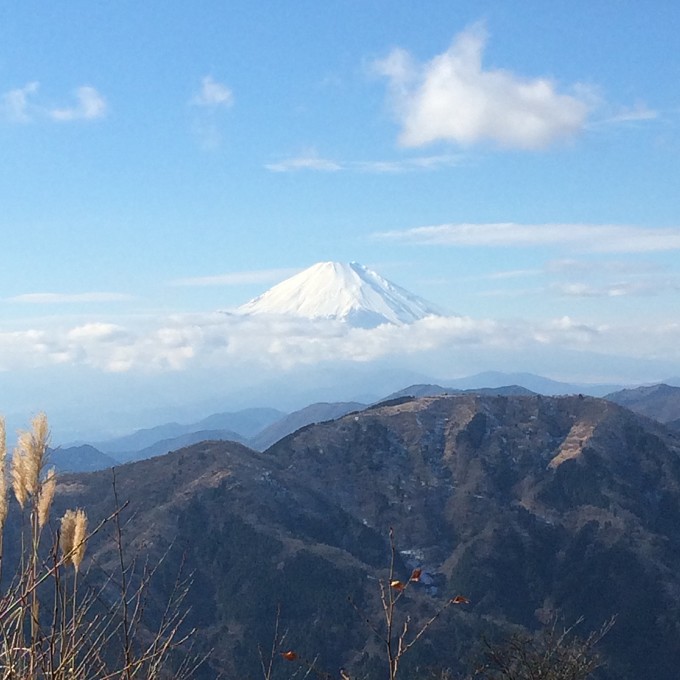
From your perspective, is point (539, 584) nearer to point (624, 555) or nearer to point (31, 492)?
point (624, 555)

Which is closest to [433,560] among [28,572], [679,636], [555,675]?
[679,636]

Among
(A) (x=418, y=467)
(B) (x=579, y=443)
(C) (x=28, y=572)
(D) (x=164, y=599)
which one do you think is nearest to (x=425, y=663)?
(D) (x=164, y=599)

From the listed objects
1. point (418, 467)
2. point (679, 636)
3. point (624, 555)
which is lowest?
point (679, 636)

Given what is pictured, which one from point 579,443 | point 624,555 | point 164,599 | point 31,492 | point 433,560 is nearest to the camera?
point 31,492

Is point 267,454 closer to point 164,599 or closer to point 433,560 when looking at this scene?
point 433,560

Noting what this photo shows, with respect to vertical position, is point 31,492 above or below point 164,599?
above

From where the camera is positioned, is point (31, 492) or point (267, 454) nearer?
point (31, 492)

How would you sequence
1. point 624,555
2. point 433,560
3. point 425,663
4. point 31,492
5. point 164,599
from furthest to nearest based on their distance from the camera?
point 433,560 < point 624,555 < point 164,599 < point 425,663 < point 31,492
